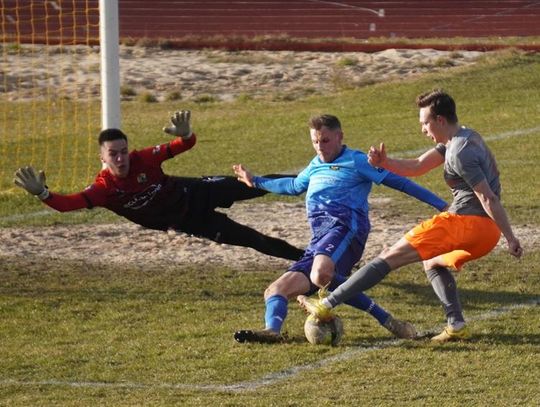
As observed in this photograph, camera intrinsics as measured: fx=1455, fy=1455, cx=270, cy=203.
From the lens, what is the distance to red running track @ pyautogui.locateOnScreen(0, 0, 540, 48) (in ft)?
119

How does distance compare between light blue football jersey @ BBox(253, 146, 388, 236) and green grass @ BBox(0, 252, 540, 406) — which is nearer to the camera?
green grass @ BBox(0, 252, 540, 406)

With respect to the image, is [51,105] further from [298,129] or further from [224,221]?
[224,221]

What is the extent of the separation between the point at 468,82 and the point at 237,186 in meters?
14.5

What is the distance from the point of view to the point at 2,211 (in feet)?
52.9

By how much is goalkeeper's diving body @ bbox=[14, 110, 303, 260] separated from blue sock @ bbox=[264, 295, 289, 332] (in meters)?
1.89

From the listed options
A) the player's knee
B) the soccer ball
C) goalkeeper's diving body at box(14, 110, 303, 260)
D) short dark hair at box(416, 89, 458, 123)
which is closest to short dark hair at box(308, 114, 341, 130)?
short dark hair at box(416, 89, 458, 123)

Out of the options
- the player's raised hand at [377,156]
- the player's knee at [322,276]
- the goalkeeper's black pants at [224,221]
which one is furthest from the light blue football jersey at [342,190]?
the goalkeeper's black pants at [224,221]

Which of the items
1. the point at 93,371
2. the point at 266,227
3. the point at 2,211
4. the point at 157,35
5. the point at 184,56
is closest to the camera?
the point at 93,371

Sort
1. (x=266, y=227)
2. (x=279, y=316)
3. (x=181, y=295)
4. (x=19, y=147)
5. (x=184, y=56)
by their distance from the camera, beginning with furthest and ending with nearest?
1. (x=184, y=56)
2. (x=19, y=147)
3. (x=266, y=227)
4. (x=181, y=295)
5. (x=279, y=316)

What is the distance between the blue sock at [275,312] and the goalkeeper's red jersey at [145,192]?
1893 millimetres

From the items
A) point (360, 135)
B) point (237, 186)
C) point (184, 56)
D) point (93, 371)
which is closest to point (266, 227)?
point (237, 186)

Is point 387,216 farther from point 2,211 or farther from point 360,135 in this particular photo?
point 360,135

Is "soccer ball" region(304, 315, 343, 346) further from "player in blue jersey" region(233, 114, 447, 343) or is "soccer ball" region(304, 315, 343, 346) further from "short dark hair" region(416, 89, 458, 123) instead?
"short dark hair" region(416, 89, 458, 123)

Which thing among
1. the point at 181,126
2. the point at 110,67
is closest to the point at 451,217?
the point at 181,126
